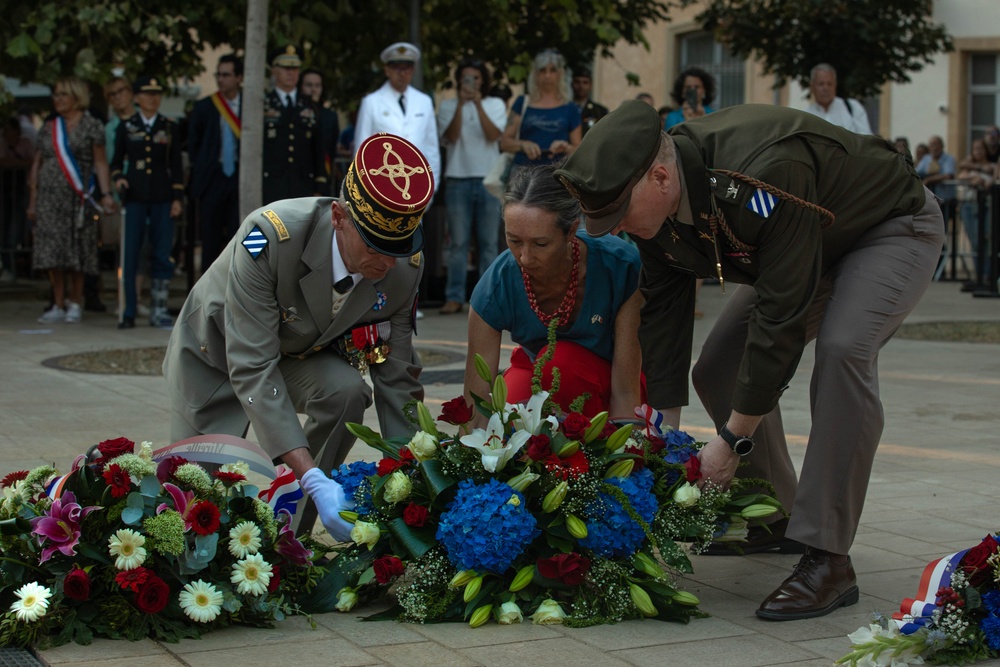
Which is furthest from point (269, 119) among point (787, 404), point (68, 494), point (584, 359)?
point (68, 494)

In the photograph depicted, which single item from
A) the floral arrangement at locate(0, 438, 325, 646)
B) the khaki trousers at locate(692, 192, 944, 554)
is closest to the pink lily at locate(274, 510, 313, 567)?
the floral arrangement at locate(0, 438, 325, 646)

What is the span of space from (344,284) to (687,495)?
127 centimetres

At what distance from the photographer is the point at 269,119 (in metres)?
10.6

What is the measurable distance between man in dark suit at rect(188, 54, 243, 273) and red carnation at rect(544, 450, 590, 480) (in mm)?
7531

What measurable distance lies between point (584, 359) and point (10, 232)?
11.2m

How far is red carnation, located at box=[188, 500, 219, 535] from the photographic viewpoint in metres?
3.53

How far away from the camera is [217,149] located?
10828mm

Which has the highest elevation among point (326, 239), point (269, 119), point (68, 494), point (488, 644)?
point (269, 119)

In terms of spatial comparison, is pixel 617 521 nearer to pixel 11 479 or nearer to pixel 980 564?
pixel 980 564

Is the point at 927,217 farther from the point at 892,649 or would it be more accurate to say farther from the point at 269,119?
the point at 269,119

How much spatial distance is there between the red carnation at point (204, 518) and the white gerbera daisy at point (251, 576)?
0.39 ft

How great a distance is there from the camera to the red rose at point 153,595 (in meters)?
3.47

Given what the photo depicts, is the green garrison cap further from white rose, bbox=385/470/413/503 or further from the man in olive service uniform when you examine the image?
white rose, bbox=385/470/413/503

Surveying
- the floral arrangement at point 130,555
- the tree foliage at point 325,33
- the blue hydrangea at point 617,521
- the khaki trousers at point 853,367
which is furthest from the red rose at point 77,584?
the tree foliage at point 325,33
